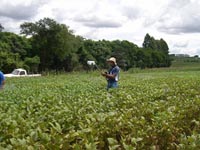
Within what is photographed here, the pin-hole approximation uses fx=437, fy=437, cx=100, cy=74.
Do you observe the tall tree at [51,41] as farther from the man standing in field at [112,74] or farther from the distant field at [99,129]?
the distant field at [99,129]

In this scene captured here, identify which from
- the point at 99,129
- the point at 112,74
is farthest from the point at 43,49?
the point at 99,129

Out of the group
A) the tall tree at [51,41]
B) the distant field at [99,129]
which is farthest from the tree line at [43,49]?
the distant field at [99,129]

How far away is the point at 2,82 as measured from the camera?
11.5 metres

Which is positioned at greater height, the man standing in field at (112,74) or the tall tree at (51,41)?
the tall tree at (51,41)

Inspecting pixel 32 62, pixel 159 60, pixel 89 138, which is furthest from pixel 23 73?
pixel 159 60

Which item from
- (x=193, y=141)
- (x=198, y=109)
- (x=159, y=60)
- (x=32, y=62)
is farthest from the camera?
(x=159, y=60)

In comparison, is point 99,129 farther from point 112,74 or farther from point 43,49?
point 43,49

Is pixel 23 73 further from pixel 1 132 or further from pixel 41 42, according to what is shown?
pixel 1 132

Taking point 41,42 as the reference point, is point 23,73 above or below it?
below

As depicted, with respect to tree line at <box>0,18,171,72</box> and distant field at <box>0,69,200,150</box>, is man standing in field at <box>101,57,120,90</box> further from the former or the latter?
tree line at <box>0,18,171,72</box>

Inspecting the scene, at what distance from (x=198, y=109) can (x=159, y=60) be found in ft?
323

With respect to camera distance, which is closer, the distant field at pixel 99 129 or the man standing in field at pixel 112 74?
the distant field at pixel 99 129

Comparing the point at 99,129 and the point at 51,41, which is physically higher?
the point at 51,41

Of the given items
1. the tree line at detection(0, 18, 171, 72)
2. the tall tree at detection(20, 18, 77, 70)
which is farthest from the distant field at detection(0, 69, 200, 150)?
the tall tree at detection(20, 18, 77, 70)
